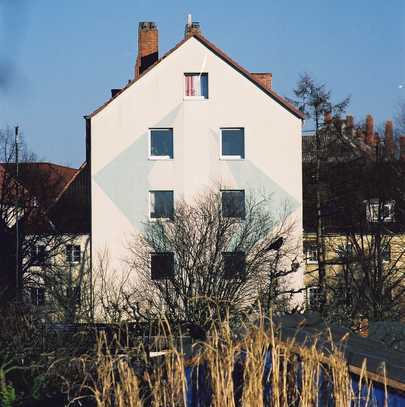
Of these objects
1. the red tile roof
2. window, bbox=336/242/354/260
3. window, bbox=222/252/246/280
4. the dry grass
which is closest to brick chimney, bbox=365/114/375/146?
window, bbox=336/242/354/260

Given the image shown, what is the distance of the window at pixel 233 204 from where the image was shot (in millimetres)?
36219

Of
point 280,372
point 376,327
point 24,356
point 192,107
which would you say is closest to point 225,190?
point 192,107

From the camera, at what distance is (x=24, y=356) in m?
11.3

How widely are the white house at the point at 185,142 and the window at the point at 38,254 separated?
5.95 meters

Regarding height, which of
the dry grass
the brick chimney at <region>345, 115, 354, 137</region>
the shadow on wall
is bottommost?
the dry grass

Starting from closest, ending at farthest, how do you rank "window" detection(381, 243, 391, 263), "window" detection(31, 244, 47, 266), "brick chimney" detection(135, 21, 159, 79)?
1. "brick chimney" detection(135, 21, 159, 79)
2. "window" detection(381, 243, 391, 263)
3. "window" detection(31, 244, 47, 266)

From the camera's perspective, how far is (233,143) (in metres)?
37.3

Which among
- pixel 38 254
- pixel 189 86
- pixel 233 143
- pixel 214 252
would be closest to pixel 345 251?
pixel 233 143

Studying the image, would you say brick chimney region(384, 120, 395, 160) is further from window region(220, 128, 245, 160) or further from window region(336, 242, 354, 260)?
window region(220, 128, 245, 160)

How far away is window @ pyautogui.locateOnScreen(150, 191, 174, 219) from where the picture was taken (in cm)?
3741

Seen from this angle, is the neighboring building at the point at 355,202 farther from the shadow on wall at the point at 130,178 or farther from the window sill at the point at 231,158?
the shadow on wall at the point at 130,178

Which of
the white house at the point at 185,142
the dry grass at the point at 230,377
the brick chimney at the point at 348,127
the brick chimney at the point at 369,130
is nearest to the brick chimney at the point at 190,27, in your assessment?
the white house at the point at 185,142

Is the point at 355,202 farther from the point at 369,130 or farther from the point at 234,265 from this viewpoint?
the point at 369,130

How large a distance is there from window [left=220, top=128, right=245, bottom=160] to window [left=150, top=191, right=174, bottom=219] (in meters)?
2.85
